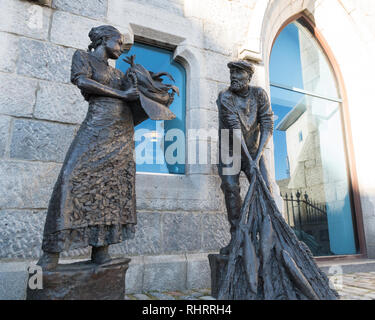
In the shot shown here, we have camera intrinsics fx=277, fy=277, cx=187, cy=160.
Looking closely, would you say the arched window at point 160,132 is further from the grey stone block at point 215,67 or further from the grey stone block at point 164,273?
the grey stone block at point 164,273

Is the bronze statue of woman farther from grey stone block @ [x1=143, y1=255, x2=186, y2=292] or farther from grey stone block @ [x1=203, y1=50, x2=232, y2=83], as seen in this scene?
grey stone block @ [x1=203, y1=50, x2=232, y2=83]

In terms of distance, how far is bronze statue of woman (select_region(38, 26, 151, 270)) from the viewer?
171cm

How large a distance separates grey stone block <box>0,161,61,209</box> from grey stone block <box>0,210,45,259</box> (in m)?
0.08

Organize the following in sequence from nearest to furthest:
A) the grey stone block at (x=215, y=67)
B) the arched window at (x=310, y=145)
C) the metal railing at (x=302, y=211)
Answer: the grey stone block at (x=215, y=67)
the metal railing at (x=302, y=211)
the arched window at (x=310, y=145)

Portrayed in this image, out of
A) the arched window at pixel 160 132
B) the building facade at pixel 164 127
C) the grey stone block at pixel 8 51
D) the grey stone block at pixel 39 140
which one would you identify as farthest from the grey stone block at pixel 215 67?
the grey stone block at pixel 8 51

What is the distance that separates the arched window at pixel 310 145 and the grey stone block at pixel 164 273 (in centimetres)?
200

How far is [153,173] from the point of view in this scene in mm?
3203

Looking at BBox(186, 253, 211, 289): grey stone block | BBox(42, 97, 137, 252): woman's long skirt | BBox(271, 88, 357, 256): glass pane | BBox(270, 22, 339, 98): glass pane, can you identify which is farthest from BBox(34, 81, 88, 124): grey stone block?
BBox(270, 22, 339, 98): glass pane

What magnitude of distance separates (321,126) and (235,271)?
3.74 meters

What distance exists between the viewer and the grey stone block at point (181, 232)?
9.70ft

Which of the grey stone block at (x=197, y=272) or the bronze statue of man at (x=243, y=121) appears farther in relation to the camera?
the grey stone block at (x=197, y=272)

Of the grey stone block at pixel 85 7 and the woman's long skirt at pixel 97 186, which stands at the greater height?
the grey stone block at pixel 85 7
